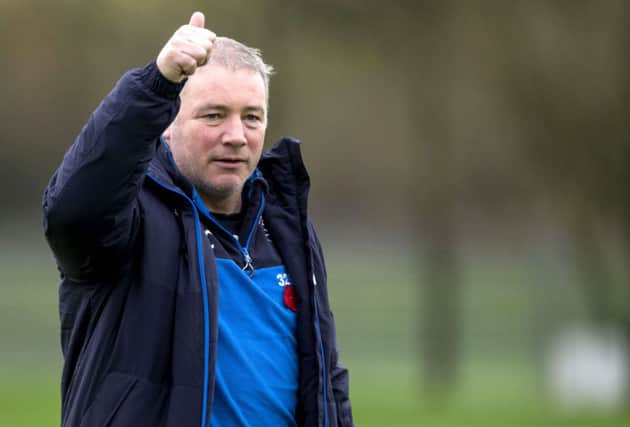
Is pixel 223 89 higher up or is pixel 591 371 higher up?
pixel 223 89

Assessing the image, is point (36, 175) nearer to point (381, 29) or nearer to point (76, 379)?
point (381, 29)

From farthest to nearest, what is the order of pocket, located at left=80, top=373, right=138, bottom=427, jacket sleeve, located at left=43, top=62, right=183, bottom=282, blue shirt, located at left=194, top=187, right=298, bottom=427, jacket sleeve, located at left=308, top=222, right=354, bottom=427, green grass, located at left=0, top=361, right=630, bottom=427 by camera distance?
green grass, located at left=0, top=361, right=630, bottom=427 → jacket sleeve, located at left=308, top=222, right=354, bottom=427 → blue shirt, located at left=194, top=187, right=298, bottom=427 → pocket, located at left=80, top=373, right=138, bottom=427 → jacket sleeve, located at left=43, top=62, right=183, bottom=282

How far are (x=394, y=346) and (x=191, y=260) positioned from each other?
20396 millimetres

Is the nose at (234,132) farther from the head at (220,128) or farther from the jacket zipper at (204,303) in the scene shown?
the jacket zipper at (204,303)

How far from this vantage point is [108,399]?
3230 mm

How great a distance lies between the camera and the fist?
3.10 metres

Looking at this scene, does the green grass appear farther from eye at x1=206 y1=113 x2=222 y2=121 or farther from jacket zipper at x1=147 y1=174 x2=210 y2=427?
jacket zipper at x1=147 y1=174 x2=210 y2=427

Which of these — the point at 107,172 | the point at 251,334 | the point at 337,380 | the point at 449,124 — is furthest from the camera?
the point at 449,124

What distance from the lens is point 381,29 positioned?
54.7ft

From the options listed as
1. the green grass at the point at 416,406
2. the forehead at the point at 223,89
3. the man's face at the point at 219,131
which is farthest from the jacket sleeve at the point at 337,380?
the green grass at the point at 416,406

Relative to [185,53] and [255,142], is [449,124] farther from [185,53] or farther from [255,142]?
[185,53]

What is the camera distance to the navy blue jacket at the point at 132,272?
310 centimetres

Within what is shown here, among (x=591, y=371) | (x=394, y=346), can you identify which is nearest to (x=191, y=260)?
(x=591, y=371)

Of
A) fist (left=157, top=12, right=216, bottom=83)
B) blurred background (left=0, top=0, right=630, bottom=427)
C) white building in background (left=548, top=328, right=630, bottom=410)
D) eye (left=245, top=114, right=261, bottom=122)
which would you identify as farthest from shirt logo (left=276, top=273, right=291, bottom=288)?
white building in background (left=548, top=328, right=630, bottom=410)
